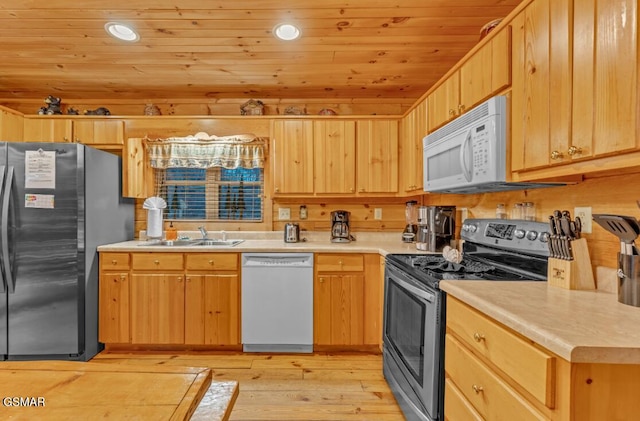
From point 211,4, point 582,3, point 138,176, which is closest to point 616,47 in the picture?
point 582,3

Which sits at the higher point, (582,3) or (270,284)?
(582,3)

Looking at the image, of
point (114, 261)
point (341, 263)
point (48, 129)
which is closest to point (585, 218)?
point (341, 263)

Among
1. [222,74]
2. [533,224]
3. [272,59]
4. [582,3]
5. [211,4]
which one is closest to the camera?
[582,3]

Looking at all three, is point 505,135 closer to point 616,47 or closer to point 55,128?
point 616,47

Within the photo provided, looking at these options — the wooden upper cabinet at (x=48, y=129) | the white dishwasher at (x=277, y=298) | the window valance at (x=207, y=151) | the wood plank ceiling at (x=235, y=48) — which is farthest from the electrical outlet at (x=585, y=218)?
the wooden upper cabinet at (x=48, y=129)

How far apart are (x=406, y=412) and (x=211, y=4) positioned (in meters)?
2.66

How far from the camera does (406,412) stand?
180 cm

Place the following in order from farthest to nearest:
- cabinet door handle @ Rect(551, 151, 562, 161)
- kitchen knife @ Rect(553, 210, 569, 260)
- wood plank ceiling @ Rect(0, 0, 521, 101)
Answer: wood plank ceiling @ Rect(0, 0, 521, 101)
kitchen knife @ Rect(553, 210, 569, 260)
cabinet door handle @ Rect(551, 151, 562, 161)

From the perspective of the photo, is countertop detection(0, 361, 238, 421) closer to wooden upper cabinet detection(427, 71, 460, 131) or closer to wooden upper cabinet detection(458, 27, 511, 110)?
wooden upper cabinet detection(458, 27, 511, 110)

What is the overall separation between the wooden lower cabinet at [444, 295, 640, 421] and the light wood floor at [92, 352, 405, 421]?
2.61 feet

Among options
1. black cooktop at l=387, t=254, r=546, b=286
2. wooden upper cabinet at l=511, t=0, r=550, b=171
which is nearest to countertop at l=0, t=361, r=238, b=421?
black cooktop at l=387, t=254, r=546, b=286

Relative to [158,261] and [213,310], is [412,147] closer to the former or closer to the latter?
[213,310]

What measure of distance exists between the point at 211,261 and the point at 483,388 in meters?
2.10

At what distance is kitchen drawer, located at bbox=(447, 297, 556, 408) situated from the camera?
84 cm
